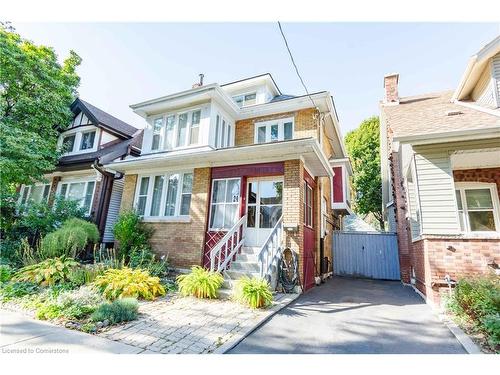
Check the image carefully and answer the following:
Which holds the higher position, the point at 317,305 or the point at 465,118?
the point at 465,118

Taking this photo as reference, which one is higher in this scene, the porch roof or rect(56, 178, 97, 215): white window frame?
the porch roof

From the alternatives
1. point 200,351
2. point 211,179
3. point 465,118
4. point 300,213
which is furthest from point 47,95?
point 465,118

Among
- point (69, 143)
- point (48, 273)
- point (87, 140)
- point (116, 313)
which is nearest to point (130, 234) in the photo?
point (48, 273)

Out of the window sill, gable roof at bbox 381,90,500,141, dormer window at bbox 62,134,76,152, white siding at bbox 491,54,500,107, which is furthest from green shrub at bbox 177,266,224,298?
dormer window at bbox 62,134,76,152

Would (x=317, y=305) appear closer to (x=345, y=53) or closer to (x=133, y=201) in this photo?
(x=345, y=53)

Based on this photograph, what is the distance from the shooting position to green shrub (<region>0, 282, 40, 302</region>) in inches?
231

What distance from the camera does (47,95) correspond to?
1205 centimetres

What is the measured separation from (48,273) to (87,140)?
924 cm

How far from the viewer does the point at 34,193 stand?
14.4 meters

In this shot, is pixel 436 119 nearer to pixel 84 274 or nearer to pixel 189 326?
pixel 189 326

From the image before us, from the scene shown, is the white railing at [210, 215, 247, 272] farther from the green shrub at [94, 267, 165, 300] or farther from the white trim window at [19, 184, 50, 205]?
the white trim window at [19, 184, 50, 205]

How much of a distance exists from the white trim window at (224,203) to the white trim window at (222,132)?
7.22 ft

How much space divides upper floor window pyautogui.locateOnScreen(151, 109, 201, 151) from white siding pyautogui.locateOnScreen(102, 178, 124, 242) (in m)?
3.08
